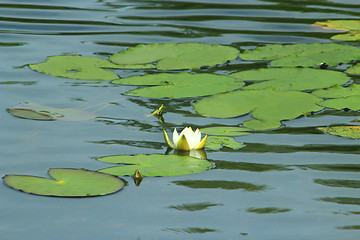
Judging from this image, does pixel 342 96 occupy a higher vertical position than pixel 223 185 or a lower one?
higher

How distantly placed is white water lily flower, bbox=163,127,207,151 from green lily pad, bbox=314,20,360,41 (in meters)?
2.33

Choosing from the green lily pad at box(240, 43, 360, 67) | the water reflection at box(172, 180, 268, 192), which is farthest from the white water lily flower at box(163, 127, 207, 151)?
the green lily pad at box(240, 43, 360, 67)

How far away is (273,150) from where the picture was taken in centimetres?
253

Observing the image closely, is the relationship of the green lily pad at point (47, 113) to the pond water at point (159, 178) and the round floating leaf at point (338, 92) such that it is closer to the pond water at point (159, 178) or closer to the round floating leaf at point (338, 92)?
the pond water at point (159, 178)

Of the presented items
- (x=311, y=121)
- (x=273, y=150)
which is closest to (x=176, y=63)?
(x=311, y=121)

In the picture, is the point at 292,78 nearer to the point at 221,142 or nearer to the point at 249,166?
the point at 221,142

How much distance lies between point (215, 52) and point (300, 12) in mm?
1887

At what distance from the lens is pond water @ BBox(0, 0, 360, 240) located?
1870mm

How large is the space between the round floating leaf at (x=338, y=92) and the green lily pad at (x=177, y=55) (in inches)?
31.4

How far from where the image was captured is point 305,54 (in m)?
3.90

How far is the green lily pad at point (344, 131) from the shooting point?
2.68 m

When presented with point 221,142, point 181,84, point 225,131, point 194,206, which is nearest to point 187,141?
point 221,142

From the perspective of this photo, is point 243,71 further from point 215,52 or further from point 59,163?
point 59,163

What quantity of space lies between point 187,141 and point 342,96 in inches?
41.8
